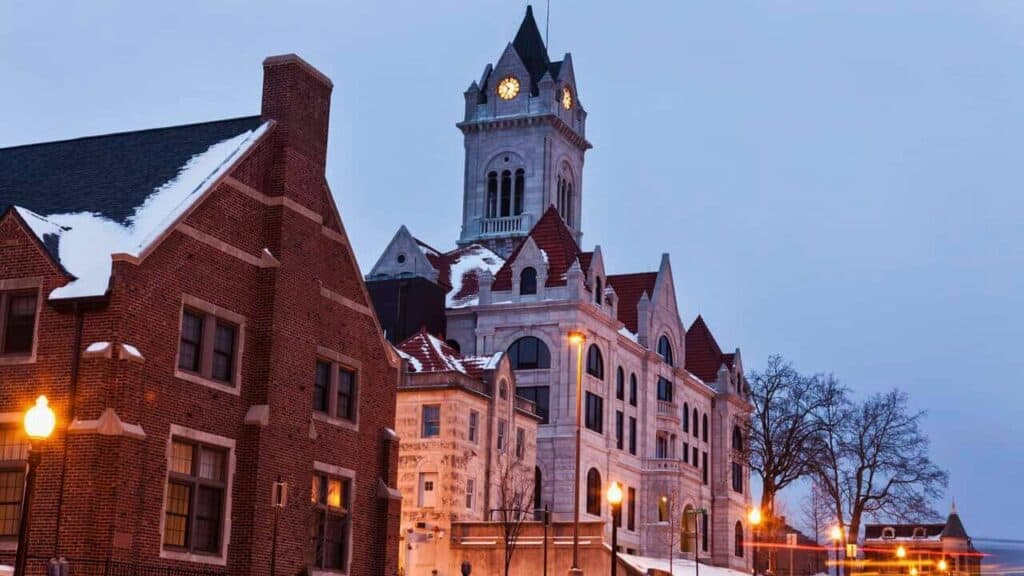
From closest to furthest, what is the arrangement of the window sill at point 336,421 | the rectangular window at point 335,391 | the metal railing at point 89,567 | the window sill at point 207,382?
the metal railing at point 89,567, the window sill at point 207,382, the window sill at point 336,421, the rectangular window at point 335,391

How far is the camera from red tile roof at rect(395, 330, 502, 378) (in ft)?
234

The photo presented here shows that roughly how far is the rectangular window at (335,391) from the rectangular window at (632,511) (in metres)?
51.2

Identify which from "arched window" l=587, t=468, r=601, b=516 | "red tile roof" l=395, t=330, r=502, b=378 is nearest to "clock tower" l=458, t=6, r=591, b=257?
"arched window" l=587, t=468, r=601, b=516

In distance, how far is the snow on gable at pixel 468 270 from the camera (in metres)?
91.1

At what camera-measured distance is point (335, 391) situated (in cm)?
4181

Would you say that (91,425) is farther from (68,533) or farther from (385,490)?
(385,490)

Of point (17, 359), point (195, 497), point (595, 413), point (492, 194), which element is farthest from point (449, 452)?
point (492, 194)

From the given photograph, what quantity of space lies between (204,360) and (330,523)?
754cm

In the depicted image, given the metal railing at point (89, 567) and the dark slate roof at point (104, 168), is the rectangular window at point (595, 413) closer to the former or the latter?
the dark slate roof at point (104, 168)

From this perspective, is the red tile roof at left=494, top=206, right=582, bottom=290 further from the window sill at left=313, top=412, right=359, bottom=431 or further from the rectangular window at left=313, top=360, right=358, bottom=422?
the window sill at left=313, top=412, right=359, bottom=431

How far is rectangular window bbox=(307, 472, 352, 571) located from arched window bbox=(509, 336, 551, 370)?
43.8 metres

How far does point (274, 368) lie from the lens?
3800 cm

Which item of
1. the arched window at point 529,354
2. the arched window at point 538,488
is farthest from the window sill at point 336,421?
the arched window at point 529,354

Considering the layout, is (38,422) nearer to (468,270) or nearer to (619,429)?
(619,429)
